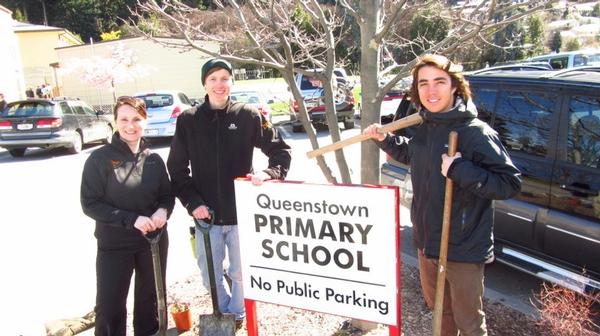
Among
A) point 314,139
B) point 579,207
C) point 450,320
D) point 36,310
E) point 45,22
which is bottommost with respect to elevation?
point 36,310

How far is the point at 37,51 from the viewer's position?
3719 cm

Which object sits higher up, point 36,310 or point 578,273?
point 578,273

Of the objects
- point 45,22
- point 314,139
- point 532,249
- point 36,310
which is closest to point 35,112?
point 36,310

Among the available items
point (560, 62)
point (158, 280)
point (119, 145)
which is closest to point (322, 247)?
point (158, 280)

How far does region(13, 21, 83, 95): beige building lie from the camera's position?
35.8 meters

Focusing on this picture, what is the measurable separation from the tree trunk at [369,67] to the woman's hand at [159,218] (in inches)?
56.6

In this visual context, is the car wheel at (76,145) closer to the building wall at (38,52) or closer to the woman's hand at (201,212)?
the woman's hand at (201,212)

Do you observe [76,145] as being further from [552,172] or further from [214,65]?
[552,172]

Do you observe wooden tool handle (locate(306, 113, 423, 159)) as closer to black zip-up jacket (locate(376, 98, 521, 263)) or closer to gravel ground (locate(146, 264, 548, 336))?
black zip-up jacket (locate(376, 98, 521, 263))

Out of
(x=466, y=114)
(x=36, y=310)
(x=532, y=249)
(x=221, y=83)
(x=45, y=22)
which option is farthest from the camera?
(x=45, y=22)

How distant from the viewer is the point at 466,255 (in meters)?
2.28

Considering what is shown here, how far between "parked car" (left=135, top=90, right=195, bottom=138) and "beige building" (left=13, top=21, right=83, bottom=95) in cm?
→ 2515

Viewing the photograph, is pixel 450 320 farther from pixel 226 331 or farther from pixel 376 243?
pixel 226 331

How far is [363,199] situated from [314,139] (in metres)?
1.26
